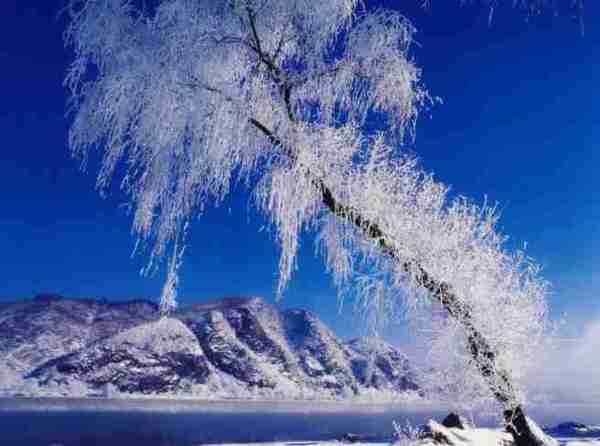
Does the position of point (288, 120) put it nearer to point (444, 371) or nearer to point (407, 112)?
point (407, 112)

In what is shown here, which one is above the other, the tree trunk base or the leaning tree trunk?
the leaning tree trunk

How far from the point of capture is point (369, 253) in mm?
8688

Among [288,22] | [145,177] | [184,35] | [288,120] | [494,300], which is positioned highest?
[288,22]

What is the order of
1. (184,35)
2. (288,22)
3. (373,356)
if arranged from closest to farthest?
1. (184,35)
2. (288,22)
3. (373,356)

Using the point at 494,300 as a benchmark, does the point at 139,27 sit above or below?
above

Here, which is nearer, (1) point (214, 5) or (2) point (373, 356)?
(1) point (214, 5)

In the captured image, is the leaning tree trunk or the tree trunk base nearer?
the leaning tree trunk

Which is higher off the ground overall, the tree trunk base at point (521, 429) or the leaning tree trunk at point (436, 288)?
the leaning tree trunk at point (436, 288)

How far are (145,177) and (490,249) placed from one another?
631cm

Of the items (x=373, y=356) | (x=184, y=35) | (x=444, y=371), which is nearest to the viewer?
(x=184, y=35)

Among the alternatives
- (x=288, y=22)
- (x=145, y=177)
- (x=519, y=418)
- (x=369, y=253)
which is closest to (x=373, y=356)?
(x=369, y=253)

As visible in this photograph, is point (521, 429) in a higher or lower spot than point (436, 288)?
lower

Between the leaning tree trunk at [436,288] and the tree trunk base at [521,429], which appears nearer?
the leaning tree trunk at [436,288]

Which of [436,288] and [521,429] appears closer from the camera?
[436,288]
